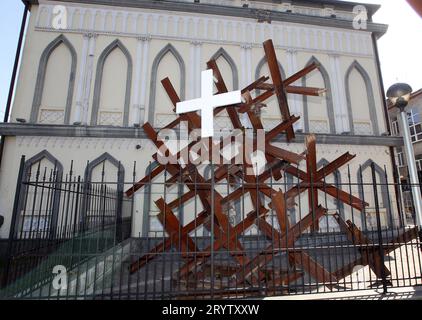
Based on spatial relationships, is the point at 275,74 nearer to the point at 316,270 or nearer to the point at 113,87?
the point at 316,270

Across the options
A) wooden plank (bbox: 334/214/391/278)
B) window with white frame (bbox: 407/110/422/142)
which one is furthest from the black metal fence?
window with white frame (bbox: 407/110/422/142)

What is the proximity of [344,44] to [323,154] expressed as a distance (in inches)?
244

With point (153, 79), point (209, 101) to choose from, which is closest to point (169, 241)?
point (209, 101)

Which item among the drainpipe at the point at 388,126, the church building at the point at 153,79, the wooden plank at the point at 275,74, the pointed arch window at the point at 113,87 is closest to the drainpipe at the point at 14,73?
the church building at the point at 153,79

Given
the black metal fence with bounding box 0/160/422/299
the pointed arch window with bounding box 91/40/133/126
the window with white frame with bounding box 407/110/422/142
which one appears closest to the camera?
the black metal fence with bounding box 0/160/422/299

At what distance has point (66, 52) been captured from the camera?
12141 mm

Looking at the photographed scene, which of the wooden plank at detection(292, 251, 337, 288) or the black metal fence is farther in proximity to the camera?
the wooden plank at detection(292, 251, 337, 288)

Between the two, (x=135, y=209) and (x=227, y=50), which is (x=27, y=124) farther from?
(x=227, y=50)

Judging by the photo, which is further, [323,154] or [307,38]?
[307,38]

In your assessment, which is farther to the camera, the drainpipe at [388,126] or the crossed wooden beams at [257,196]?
the drainpipe at [388,126]

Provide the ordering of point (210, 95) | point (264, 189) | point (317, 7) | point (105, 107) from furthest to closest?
point (317, 7) → point (105, 107) → point (264, 189) → point (210, 95)

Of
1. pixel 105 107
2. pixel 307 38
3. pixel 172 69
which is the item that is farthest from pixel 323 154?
pixel 105 107

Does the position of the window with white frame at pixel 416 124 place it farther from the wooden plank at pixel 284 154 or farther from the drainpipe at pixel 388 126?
the wooden plank at pixel 284 154

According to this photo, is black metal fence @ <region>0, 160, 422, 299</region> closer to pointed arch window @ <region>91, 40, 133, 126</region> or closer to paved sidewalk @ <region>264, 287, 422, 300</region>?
paved sidewalk @ <region>264, 287, 422, 300</region>
